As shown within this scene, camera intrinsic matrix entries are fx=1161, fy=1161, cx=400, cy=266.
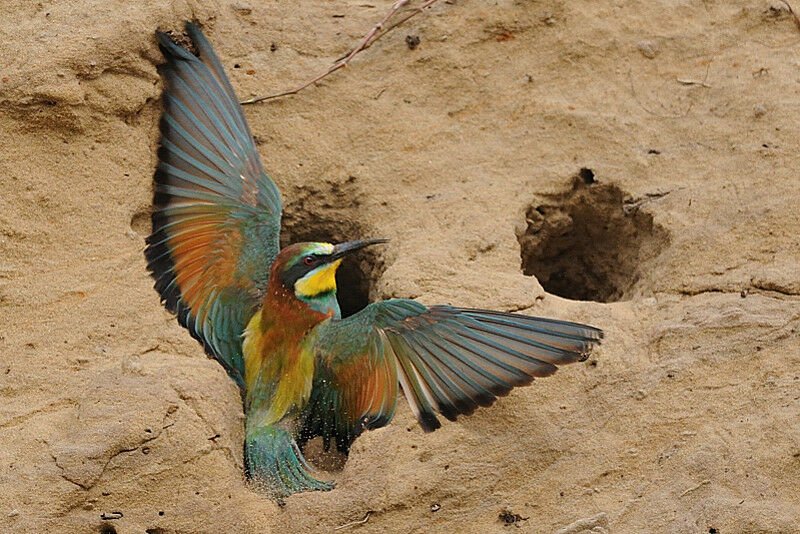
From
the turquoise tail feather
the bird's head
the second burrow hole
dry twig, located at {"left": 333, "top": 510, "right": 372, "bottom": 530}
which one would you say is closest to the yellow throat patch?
the bird's head

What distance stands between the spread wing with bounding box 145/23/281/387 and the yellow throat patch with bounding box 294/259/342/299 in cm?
16

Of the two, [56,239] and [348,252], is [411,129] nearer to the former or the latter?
[348,252]

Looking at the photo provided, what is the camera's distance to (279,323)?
3.71 metres

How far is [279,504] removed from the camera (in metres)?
3.21

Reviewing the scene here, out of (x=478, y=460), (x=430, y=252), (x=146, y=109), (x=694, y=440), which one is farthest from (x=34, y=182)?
(x=694, y=440)

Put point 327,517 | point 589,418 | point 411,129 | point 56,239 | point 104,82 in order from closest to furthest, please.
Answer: point 327,517, point 589,418, point 56,239, point 104,82, point 411,129

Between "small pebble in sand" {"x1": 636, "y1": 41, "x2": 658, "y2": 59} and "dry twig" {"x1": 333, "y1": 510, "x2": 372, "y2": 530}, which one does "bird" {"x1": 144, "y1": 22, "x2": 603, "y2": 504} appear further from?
"small pebble in sand" {"x1": 636, "y1": 41, "x2": 658, "y2": 59}

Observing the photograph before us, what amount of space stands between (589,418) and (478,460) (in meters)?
0.36

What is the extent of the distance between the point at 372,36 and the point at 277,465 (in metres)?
1.87

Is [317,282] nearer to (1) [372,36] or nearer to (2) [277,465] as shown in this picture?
(2) [277,465]

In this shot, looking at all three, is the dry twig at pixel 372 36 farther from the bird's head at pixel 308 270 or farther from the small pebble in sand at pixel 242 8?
the bird's head at pixel 308 270

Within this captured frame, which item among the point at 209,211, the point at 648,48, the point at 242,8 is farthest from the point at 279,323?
the point at 648,48

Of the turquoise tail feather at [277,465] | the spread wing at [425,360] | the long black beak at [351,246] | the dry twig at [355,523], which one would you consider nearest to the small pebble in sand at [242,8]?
the long black beak at [351,246]

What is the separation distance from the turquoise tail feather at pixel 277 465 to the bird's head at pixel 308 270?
47cm
